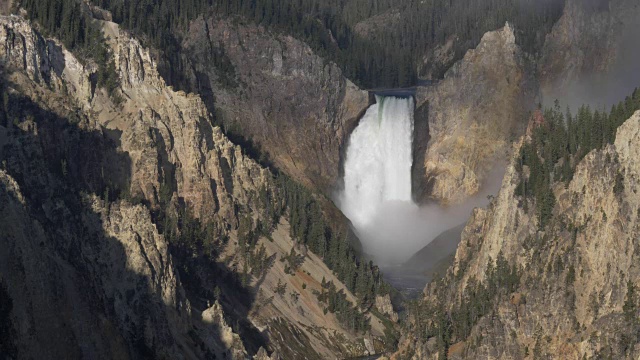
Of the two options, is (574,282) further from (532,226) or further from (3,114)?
(3,114)

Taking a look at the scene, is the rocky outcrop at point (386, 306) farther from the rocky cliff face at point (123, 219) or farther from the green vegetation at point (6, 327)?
the green vegetation at point (6, 327)

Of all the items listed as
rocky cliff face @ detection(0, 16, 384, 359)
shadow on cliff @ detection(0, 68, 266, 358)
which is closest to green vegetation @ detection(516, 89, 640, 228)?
rocky cliff face @ detection(0, 16, 384, 359)

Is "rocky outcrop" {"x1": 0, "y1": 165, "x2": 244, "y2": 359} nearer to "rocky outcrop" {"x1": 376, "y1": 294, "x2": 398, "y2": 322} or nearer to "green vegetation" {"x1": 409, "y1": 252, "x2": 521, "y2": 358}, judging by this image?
"green vegetation" {"x1": 409, "y1": 252, "x2": 521, "y2": 358}

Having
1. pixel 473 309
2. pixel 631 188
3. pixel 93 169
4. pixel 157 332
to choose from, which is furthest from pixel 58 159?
pixel 631 188

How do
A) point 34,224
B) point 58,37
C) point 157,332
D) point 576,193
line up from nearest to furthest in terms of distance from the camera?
point 34,224
point 157,332
point 576,193
point 58,37

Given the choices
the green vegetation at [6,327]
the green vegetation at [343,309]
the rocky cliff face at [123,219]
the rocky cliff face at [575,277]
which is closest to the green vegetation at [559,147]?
the rocky cliff face at [575,277]

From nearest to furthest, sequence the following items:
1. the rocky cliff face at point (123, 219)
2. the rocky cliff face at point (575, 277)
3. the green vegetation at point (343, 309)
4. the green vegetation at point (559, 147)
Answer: the rocky cliff face at point (123, 219) → the rocky cliff face at point (575, 277) → the green vegetation at point (559, 147) → the green vegetation at point (343, 309)

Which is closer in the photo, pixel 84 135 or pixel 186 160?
pixel 84 135
